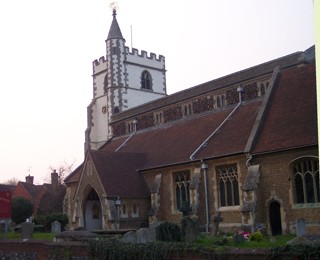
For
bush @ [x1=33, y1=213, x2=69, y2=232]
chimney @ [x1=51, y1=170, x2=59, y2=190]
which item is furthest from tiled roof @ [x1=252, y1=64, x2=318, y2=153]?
chimney @ [x1=51, y1=170, x2=59, y2=190]

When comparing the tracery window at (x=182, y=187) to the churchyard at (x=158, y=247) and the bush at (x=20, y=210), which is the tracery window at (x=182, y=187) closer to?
the churchyard at (x=158, y=247)

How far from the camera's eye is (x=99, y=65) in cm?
5225

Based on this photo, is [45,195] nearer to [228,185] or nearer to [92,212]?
[92,212]

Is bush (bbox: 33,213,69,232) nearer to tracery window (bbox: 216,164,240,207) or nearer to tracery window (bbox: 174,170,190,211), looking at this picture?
tracery window (bbox: 174,170,190,211)

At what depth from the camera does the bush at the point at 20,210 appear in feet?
145

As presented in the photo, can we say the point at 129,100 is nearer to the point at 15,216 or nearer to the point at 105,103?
the point at 105,103

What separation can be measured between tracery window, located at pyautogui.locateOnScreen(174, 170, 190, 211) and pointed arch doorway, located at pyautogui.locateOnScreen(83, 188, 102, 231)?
20.6 ft

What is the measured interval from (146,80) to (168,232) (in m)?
34.9

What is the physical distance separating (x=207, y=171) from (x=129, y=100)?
81.2 feet

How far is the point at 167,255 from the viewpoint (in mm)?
12047

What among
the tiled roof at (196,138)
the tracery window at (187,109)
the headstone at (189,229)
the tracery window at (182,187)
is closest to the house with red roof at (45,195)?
the tiled roof at (196,138)

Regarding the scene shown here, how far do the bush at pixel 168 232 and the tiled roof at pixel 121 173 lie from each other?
Result: 388 inches

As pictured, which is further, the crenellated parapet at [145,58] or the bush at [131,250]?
the crenellated parapet at [145,58]

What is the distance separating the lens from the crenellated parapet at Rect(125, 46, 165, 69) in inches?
1983
